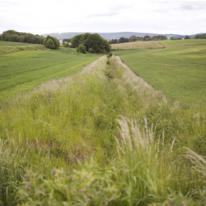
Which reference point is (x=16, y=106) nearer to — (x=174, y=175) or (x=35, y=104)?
(x=35, y=104)

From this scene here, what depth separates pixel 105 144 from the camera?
21.4 feet

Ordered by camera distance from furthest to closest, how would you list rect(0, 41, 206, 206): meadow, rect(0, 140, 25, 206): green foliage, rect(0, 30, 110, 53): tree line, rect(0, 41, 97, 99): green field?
rect(0, 30, 110, 53): tree line < rect(0, 41, 97, 99): green field < rect(0, 140, 25, 206): green foliage < rect(0, 41, 206, 206): meadow

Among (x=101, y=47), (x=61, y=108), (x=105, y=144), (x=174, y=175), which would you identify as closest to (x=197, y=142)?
(x=105, y=144)

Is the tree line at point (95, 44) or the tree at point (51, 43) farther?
the tree line at point (95, 44)

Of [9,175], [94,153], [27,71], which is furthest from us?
[27,71]

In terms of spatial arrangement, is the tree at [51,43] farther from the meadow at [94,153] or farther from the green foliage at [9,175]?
the green foliage at [9,175]

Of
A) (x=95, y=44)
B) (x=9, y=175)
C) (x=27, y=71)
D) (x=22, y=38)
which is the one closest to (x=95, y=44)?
(x=95, y=44)

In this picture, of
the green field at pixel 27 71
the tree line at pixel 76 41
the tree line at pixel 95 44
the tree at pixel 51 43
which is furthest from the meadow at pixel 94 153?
the tree line at pixel 95 44

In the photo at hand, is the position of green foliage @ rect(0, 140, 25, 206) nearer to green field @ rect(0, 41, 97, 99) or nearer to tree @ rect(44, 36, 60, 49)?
green field @ rect(0, 41, 97, 99)

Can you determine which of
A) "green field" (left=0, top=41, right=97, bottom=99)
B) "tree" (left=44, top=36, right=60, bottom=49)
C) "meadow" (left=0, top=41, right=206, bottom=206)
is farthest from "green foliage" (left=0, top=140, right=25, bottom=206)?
"tree" (left=44, top=36, right=60, bottom=49)

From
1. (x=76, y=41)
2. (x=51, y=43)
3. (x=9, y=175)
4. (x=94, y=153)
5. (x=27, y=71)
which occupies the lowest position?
(x=27, y=71)

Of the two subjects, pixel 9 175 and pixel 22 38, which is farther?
pixel 22 38

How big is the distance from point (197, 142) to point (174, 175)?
2673mm

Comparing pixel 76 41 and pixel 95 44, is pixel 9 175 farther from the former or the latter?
pixel 76 41
